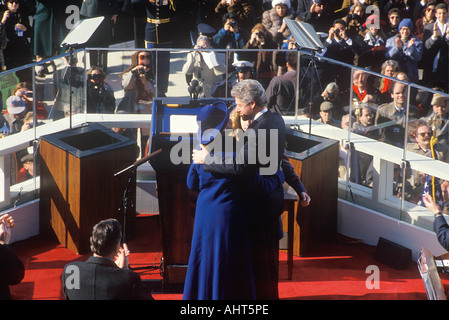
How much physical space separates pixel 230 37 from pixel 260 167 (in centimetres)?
536

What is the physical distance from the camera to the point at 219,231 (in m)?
4.68

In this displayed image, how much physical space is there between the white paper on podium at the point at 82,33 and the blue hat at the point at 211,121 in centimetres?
231

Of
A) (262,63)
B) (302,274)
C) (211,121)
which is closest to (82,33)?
(262,63)

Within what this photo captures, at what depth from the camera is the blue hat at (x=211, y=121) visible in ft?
15.1

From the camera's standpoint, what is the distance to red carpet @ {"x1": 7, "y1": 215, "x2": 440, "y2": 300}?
19.1 ft

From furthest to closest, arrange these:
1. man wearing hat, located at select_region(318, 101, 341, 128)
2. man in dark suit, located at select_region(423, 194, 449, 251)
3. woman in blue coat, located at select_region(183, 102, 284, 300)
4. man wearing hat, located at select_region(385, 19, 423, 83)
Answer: man wearing hat, located at select_region(385, 19, 423, 83), man wearing hat, located at select_region(318, 101, 341, 128), man in dark suit, located at select_region(423, 194, 449, 251), woman in blue coat, located at select_region(183, 102, 284, 300)

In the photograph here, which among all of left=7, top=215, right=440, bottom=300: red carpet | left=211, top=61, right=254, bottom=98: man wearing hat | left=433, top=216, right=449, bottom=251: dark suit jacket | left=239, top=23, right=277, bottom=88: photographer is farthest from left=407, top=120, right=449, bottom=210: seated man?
left=211, top=61, right=254, bottom=98: man wearing hat

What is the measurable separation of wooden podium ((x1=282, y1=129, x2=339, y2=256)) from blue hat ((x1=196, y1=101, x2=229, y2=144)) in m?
1.90

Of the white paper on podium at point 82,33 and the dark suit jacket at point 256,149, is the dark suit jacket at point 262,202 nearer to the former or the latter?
the dark suit jacket at point 256,149

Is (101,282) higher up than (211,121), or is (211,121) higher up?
(211,121)

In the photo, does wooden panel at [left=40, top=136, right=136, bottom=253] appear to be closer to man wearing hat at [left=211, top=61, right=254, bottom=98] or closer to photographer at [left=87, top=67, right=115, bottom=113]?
photographer at [left=87, top=67, right=115, bottom=113]

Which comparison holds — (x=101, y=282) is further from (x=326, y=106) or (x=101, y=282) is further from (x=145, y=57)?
(x=145, y=57)

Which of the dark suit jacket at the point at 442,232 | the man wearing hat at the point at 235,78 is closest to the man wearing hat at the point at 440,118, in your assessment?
the dark suit jacket at the point at 442,232
